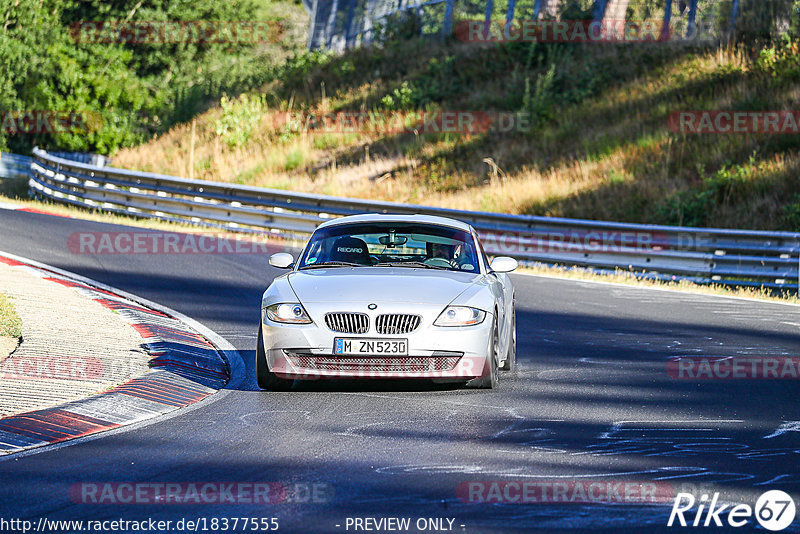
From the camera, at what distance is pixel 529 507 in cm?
604

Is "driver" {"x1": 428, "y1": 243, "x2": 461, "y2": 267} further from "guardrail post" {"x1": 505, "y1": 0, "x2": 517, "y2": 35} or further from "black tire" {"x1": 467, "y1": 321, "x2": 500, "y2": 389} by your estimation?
"guardrail post" {"x1": 505, "y1": 0, "x2": 517, "y2": 35}

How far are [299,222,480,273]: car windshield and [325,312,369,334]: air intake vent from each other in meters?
1.18

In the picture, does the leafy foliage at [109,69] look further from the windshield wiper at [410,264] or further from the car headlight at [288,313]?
the car headlight at [288,313]

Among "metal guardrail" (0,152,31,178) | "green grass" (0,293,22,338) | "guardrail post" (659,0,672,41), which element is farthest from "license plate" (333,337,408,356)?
"metal guardrail" (0,152,31,178)

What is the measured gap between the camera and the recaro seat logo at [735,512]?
5.77m

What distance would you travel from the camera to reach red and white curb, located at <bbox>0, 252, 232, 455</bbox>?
25.6 feet

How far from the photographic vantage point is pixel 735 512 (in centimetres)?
597

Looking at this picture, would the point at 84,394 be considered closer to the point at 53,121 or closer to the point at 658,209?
the point at 658,209

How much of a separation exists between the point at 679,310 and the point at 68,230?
468 inches

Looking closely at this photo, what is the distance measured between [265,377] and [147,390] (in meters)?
0.91

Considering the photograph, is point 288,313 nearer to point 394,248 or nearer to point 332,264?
point 332,264

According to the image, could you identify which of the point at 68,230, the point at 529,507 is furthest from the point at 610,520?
the point at 68,230

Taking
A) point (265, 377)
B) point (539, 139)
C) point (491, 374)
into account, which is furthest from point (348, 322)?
point (539, 139)

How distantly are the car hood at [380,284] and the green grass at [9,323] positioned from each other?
8.59 ft
